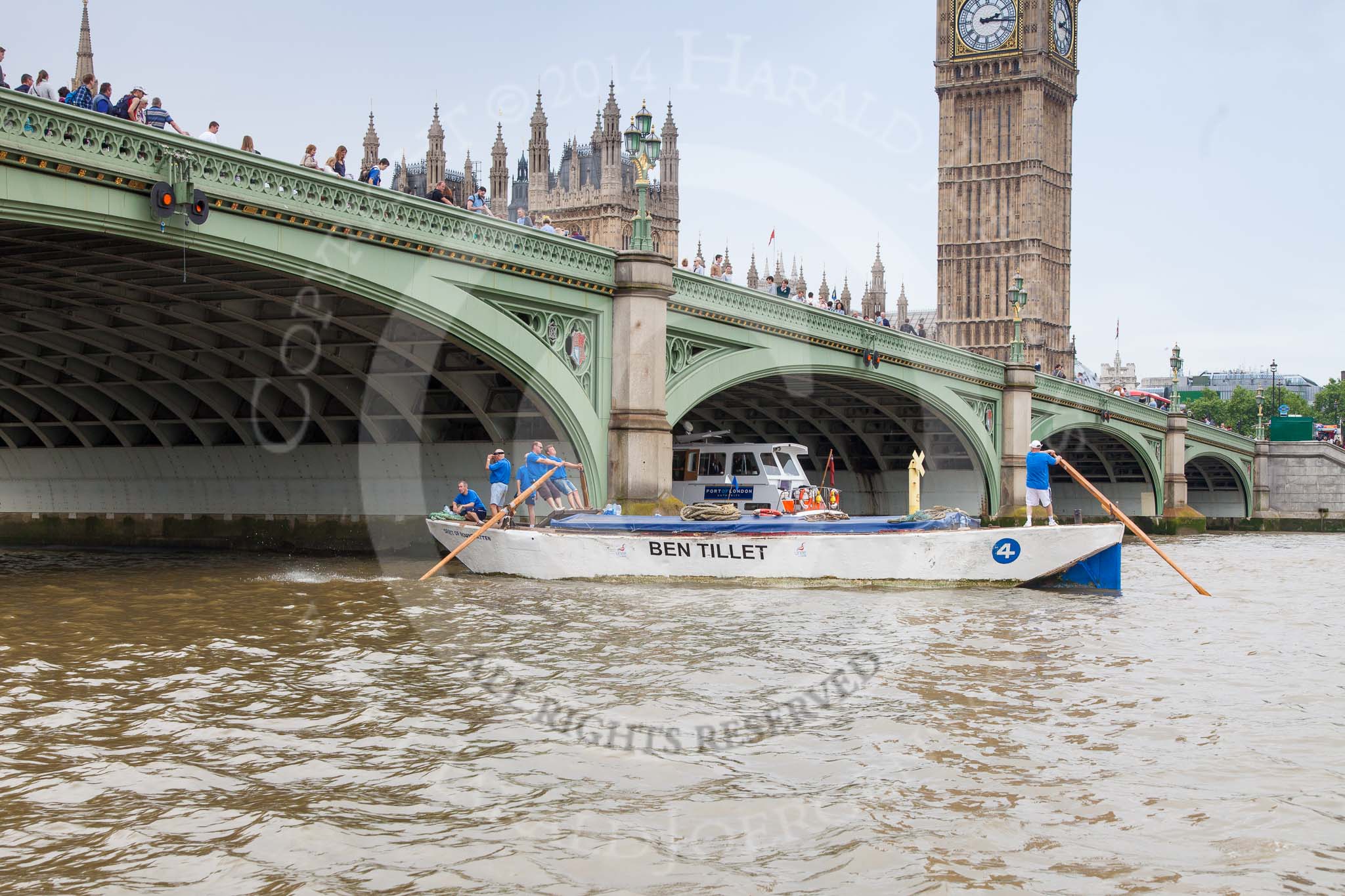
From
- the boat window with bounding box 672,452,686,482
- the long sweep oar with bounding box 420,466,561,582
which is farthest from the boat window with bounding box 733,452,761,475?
the long sweep oar with bounding box 420,466,561,582

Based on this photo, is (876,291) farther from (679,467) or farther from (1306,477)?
(679,467)

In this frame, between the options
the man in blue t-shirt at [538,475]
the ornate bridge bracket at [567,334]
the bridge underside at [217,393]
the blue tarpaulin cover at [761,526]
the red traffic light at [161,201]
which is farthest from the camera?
the ornate bridge bracket at [567,334]

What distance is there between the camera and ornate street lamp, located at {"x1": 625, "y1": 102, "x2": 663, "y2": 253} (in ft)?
90.7

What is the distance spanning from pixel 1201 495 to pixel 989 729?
8590 centimetres

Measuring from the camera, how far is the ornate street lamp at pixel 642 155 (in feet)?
90.7

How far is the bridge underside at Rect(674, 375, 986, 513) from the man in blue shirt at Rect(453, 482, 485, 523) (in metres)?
15.4

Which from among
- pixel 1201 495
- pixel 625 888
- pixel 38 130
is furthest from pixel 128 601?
pixel 1201 495

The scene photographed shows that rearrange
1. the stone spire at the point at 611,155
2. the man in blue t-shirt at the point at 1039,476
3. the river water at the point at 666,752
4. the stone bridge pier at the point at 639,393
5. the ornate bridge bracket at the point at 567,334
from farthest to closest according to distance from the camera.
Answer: the stone spire at the point at 611,155 → the stone bridge pier at the point at 639,393 → the ornate bridge bracket at the point at 567,334 → the man in blue t-shirt at the point at 1039,476 → the river water at the point at 666,752

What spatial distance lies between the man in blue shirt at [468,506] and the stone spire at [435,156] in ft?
273

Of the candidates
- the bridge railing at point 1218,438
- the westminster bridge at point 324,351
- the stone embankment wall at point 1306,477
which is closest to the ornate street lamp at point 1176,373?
the bridge railing at point 1218,438

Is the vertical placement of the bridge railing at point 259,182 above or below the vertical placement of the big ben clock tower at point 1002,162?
below

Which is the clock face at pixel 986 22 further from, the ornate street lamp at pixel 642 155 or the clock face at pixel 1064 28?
the ornate street lamp at pixel 642 155

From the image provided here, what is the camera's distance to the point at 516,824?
869cm

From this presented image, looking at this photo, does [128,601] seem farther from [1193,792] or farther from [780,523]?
[1193,792]
